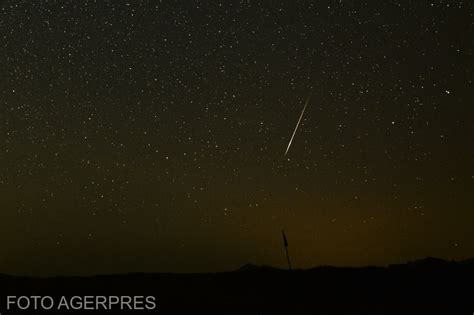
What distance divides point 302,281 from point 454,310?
918cm

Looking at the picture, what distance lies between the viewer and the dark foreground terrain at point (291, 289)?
28.6 m

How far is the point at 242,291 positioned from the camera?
33406 mm

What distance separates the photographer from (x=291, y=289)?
33281 mm

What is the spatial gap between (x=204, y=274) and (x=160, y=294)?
15.0ft

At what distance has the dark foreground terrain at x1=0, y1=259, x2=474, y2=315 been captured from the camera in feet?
93.8

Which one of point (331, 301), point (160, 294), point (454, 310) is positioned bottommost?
point (454, 310)

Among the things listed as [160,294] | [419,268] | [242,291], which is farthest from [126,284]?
[419,268]

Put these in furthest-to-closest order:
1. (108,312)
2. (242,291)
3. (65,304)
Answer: (242,291), (65,304), (108,312)

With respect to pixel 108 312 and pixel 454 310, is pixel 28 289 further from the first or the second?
pixel 454 310

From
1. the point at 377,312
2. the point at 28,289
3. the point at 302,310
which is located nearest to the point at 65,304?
the point at 28,289

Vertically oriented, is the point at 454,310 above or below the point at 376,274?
below

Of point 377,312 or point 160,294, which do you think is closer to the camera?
point 377,312

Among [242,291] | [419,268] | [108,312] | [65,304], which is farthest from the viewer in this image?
[419,268]

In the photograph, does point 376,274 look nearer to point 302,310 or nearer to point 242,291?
point 242,291
